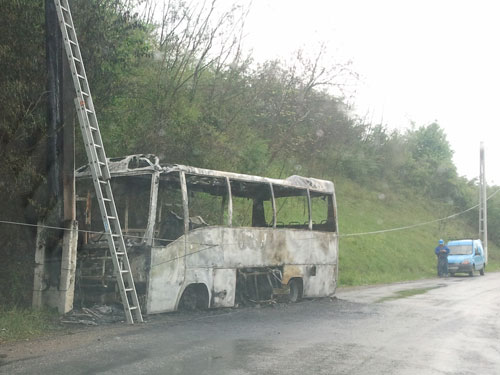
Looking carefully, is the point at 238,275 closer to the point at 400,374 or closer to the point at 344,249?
the point at 400,374

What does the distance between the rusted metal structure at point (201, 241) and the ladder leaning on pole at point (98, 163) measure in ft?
1.05

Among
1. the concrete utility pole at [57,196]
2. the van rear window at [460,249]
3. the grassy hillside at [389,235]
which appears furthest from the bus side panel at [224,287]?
the van rear window at [460,249]

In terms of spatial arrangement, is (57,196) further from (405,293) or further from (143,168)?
(405,293)

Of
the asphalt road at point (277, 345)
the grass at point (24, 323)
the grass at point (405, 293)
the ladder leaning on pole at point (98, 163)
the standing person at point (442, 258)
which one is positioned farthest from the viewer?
the standing person at point (442, 258)

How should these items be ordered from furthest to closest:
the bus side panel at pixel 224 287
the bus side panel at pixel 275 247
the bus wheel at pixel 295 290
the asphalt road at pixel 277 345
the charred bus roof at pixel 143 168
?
the bus wheel at pixel 295 290
the bus side panel at pixel 275 247
the bus side panel at pixel 224 287
the charred bus roof at pixel 143 168
the asphalt road at pixel 277 345

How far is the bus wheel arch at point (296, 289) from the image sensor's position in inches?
578

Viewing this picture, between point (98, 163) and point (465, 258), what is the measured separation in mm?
24349

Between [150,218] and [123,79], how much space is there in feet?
14.4

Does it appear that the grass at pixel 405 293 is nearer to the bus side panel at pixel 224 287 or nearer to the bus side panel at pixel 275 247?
the bus side panel at pixel 275 247

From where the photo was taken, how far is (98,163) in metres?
10.4

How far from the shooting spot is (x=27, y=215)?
432 inches

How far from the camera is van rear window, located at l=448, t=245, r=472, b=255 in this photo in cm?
3072

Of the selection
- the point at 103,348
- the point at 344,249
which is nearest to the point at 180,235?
the point at 103,348

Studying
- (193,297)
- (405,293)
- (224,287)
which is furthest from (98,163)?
(405,293)
